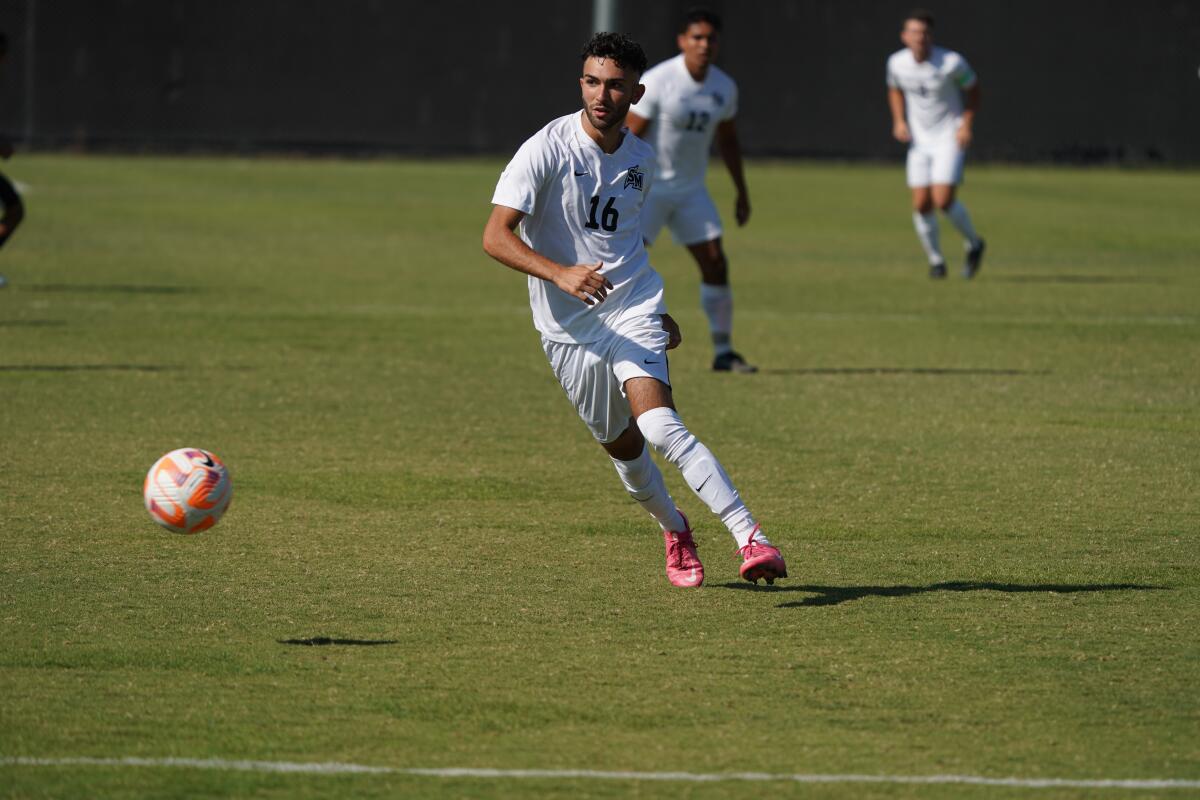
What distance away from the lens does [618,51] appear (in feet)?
22.0

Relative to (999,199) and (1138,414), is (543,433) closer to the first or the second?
(1138,414)

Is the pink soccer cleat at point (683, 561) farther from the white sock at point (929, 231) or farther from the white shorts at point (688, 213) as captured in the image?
the white sock at point (929, 231)

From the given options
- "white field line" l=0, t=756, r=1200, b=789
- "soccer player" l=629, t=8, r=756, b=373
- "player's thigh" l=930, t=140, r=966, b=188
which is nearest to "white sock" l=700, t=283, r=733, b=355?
"soccer player" l=629, t=8, r=756, b=373

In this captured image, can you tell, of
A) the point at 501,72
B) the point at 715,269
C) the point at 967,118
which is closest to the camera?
the point at 715,269

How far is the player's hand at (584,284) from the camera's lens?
632 centimetres

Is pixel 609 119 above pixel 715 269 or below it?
above

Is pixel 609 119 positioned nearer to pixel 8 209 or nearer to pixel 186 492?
pixel 186 492

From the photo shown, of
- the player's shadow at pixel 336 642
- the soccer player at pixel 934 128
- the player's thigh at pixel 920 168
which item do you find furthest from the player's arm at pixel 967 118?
the player's shadow at pixel 336 642

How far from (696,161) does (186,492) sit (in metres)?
7.17

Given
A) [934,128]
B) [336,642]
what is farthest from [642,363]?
[934,128]

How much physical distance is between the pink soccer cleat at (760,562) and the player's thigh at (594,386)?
2.53 ft

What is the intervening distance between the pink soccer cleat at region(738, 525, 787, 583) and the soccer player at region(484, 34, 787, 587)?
2cm

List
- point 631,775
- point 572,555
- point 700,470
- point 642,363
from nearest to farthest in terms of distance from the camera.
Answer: point 631,775 → point 700,470 → point 642,363 → point 572,555

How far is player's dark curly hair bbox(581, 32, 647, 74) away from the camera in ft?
22.0
